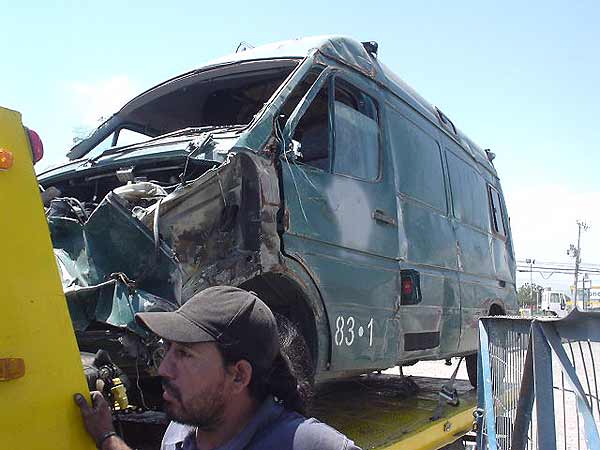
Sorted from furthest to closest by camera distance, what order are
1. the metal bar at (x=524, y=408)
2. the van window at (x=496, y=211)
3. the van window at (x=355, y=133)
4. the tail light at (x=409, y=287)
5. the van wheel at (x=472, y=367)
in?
the van window at (x=496, y=211)
the van wheel at (x=472, y=367)
the tail light at (x=409, y=287)
the van window at (x=355, y=133)
the metal bar at (x=524, y=408)

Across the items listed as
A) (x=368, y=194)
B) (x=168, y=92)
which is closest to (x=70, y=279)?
(x=368, y=194)

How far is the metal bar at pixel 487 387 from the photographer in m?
4.02

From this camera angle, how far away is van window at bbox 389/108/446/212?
467 centimetres

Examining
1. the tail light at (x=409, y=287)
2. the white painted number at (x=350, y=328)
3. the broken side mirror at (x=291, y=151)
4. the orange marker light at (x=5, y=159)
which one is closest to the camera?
the orange marker light at (x=5, y=159)

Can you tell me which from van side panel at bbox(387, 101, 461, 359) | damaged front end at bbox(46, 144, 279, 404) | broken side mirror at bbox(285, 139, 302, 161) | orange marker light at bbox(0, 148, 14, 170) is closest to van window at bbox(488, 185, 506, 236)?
van side panel at bbox(387, 101, 461, 359)

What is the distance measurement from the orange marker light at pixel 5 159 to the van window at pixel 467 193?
15.1 feet

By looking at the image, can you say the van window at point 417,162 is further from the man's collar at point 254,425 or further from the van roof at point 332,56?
the man's collar at point 254,425

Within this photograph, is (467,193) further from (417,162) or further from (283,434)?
(283,434)

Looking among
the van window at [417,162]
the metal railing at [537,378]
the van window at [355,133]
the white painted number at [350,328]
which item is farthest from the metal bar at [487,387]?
the van window at [355,133]

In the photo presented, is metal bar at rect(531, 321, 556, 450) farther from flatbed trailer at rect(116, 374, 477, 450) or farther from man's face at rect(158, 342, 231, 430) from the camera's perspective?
man's face at rect(158, 342, 231, 430)

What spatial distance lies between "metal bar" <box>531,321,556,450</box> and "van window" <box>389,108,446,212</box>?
1880mm

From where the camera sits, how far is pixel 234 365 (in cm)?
161

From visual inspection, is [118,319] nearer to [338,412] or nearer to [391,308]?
[391,308]

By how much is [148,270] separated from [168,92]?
239 centimetres
